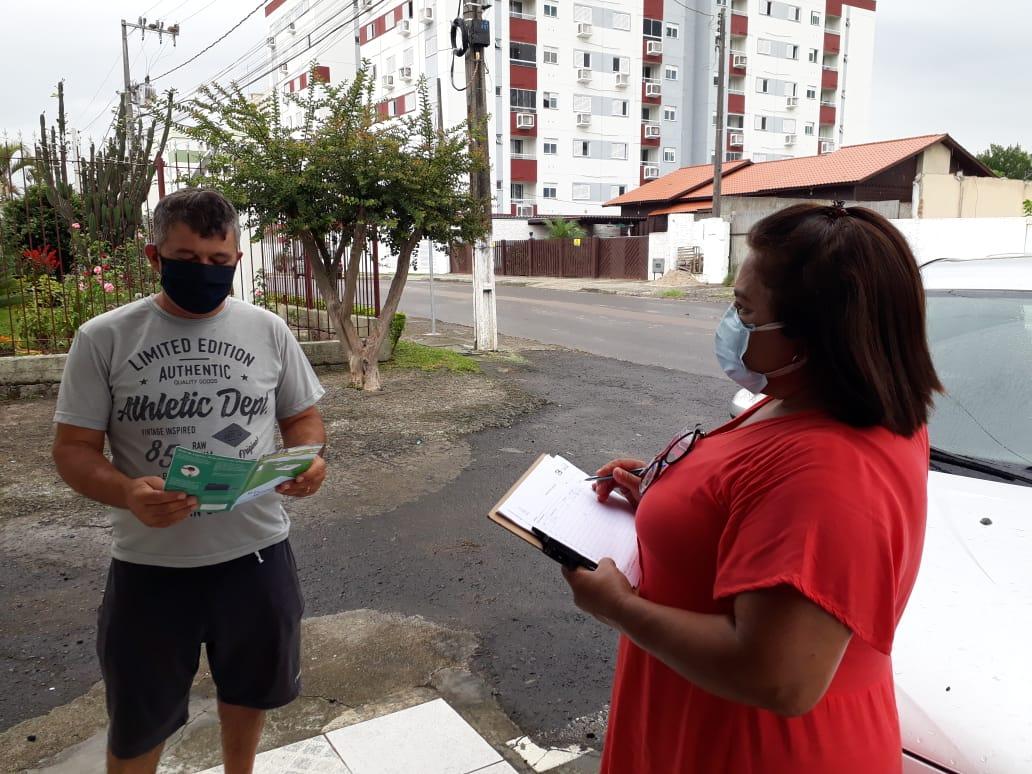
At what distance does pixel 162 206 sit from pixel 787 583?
1952 mm

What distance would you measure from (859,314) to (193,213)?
1.80 metres

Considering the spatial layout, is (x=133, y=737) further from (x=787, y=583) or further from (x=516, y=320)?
(x=516, y=320)

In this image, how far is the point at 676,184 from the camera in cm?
4022

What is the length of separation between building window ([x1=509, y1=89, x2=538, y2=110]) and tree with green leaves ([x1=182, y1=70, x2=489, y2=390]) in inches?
1572

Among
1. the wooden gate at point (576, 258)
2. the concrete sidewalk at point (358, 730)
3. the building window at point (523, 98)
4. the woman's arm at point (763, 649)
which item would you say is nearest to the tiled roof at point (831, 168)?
the wooden gate at point (576, 258)

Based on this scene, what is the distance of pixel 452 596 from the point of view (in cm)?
407

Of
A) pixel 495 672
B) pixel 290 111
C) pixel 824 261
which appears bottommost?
pixel 495 672

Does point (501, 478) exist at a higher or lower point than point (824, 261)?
lower

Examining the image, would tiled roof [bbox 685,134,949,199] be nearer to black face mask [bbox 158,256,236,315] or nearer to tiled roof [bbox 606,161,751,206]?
tiled roof [bbox 606,161,751,206]

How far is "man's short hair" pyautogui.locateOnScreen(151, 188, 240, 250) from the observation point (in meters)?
2.23

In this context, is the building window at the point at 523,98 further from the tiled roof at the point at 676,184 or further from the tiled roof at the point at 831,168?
the tiled roof at the point at 831,168

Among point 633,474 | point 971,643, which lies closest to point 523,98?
point 633,474

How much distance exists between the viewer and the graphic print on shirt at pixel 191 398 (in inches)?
85.1

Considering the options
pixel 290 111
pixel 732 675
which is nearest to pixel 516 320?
pixel 732 675
